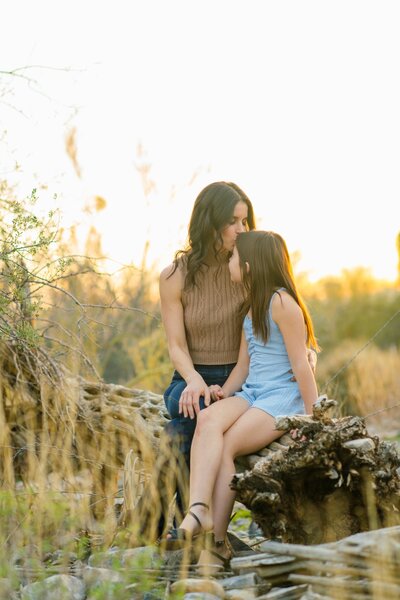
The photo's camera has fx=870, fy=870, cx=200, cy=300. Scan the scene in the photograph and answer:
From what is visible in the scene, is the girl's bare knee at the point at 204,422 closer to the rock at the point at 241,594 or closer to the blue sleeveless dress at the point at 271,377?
the blue sleeveless dress at the point at 271,377

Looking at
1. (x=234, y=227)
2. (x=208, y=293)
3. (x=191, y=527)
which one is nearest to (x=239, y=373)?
(x=208, y=293)

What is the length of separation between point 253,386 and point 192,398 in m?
0.32

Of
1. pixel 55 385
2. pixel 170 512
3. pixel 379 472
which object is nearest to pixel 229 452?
pixel 170 512

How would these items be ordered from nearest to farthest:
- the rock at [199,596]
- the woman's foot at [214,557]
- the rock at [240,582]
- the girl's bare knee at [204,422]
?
the rock at [199,596]
the rock at [240,582]
the woman's foot at [214,557]
the girl's bare knee at [204,422]

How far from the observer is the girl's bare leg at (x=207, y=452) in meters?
3.87

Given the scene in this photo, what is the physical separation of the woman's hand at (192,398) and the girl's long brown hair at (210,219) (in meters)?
0.63

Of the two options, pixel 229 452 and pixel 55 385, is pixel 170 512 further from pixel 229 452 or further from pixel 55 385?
pixel 55 385

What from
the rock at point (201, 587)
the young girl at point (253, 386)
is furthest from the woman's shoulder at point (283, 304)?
the rock at point (201, 587)

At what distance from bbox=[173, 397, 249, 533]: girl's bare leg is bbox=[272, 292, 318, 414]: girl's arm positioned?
0.32 metres

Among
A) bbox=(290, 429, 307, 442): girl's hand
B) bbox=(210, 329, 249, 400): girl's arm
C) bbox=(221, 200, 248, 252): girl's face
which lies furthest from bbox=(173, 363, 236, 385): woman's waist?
bbox=(290, 429, 307, 442): girl's hand

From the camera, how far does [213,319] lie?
15.4 ft

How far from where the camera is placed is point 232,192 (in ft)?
15.2

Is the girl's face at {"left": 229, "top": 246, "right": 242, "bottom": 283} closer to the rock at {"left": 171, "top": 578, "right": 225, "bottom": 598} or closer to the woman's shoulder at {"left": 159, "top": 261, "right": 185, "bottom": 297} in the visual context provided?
the woman's shoulder at {"left": 159, "top": 261, "right": 185, "bottom": 297}

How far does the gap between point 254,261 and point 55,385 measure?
1438 mm
